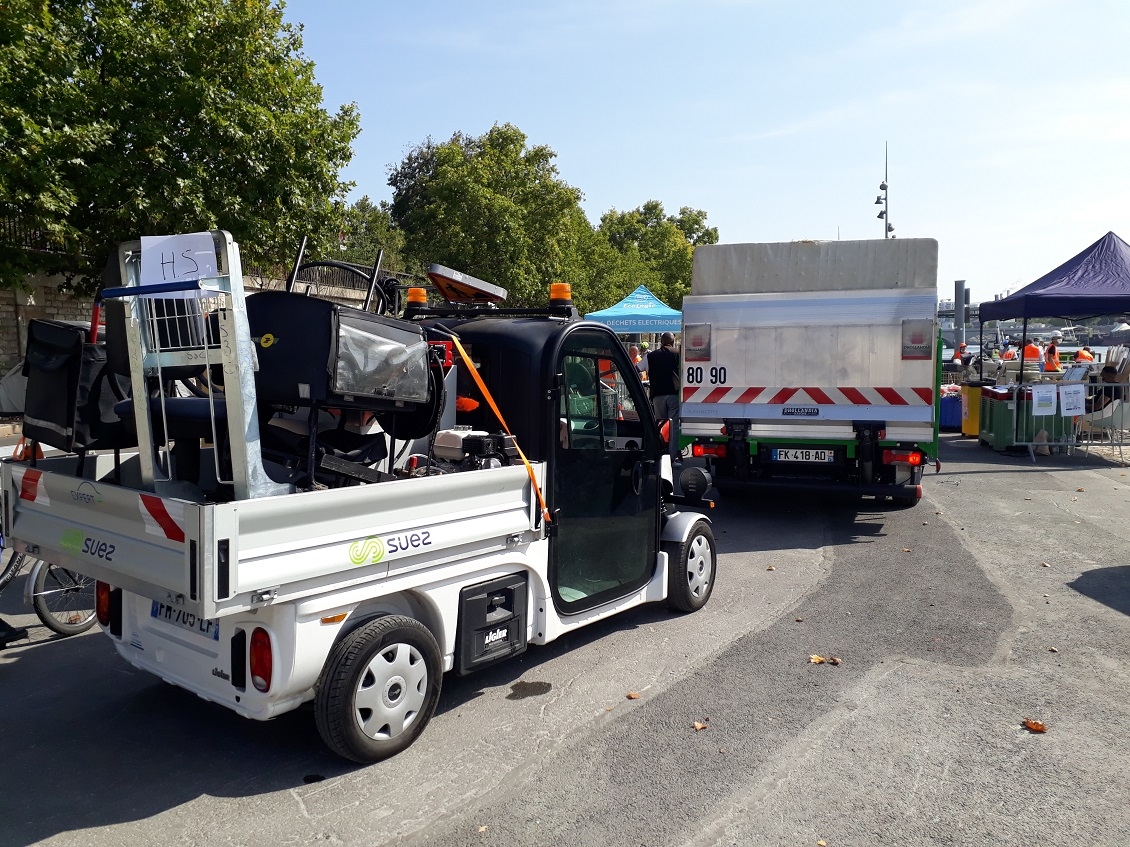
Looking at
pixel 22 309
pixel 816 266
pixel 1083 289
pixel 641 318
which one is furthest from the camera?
pixel 641 318

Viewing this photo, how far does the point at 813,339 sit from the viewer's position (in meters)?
9.18

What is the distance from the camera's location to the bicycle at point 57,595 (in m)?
5.45

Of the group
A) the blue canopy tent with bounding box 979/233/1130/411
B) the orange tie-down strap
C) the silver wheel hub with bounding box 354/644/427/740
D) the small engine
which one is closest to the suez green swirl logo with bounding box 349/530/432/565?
the silver wheel hub with bounding box 354/644/427/740

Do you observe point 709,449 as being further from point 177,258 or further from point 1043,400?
point 1043,400

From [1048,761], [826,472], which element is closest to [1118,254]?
[826,472]

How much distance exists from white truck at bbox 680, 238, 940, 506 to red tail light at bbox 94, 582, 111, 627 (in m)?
6.30

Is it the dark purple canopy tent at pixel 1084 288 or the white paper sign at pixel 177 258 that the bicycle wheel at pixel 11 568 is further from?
the dark purple canopy tent at pixel 1084 288

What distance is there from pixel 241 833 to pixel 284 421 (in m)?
1.78

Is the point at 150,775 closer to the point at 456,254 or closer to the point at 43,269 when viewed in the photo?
the point at 43,269

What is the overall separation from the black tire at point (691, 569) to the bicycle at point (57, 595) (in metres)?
3.70

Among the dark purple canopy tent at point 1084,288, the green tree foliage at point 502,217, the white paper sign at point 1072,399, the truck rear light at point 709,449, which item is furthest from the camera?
the green tree foliage at point 502,217

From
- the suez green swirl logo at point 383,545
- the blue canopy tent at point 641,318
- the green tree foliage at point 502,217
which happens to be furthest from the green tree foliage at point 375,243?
the suez green swirl logo at point 383,545

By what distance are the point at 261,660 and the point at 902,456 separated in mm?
6867

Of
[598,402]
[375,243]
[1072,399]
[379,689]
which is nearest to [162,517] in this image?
[379,689]
